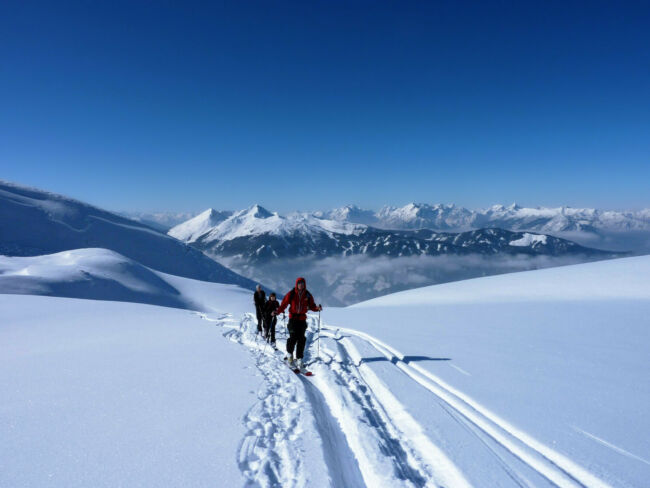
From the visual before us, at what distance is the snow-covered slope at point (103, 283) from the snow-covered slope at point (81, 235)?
2386 inches

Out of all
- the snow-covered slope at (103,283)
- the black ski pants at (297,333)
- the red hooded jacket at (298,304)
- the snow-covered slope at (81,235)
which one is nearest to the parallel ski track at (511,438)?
the black ski pants at (297,333)

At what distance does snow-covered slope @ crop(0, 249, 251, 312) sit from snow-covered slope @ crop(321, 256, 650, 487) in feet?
131

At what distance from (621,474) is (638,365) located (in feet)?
18.9

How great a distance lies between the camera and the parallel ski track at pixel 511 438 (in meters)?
4.05

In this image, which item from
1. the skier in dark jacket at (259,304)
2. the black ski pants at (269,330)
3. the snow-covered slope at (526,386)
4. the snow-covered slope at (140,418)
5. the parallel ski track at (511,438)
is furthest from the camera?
the skier in dark jacket at (259,304)

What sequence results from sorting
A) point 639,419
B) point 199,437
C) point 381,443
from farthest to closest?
point 639,419 < point 381,443 < point 199,437

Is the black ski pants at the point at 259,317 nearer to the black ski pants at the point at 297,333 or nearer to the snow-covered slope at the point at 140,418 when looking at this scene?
the snow-covered slope at the point at 140,418

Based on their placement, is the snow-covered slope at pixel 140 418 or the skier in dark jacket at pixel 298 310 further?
the skier in dark jacket at pixel 298 310

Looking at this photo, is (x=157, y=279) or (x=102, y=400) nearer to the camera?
(x=102, y=400)

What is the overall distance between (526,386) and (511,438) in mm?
2306

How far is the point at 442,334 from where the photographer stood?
12133mm

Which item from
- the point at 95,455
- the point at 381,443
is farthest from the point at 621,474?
the point at 95,455

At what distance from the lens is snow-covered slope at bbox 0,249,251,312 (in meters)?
46.1

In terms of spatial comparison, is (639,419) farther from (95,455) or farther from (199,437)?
(95,455)
